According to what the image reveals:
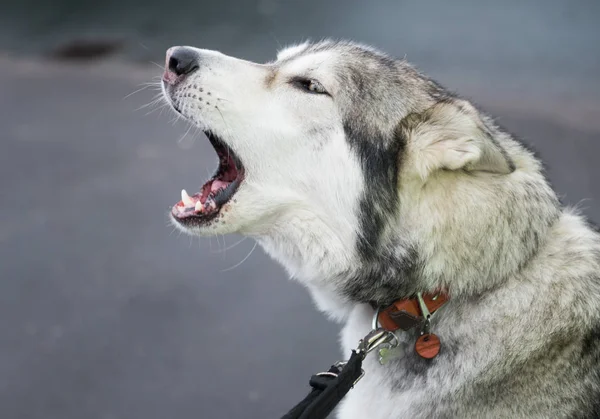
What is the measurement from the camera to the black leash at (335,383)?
7.08 feet

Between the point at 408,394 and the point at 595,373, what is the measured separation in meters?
0.59

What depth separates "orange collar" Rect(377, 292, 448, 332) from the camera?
233 cm

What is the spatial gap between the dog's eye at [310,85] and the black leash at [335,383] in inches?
32.5

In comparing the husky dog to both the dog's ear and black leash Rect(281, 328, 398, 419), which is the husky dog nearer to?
the dog's ear

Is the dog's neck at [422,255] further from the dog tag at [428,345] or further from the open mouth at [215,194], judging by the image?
the open mouth at [215,194]

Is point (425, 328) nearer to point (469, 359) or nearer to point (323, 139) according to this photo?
point (469, 359)

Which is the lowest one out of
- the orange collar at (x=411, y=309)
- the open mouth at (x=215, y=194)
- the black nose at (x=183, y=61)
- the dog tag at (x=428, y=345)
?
the dog tag at (x=428, y=345)

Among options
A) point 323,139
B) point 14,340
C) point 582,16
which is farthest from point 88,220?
point 582,16

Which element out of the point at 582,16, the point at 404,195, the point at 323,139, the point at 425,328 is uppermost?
the point at 323,139

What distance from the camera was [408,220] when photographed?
2363 mm

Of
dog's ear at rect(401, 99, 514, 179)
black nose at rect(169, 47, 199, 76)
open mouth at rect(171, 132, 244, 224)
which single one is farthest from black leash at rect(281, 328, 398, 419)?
black nose at rect(169, 47, 199, 76)

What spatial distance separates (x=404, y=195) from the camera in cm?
238

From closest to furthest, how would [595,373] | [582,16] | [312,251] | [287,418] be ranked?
[287,418] → [595,373] → [312,251] → [582,16]

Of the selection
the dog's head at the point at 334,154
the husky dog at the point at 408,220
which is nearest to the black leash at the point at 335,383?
the husky dog at the point at 408,220
